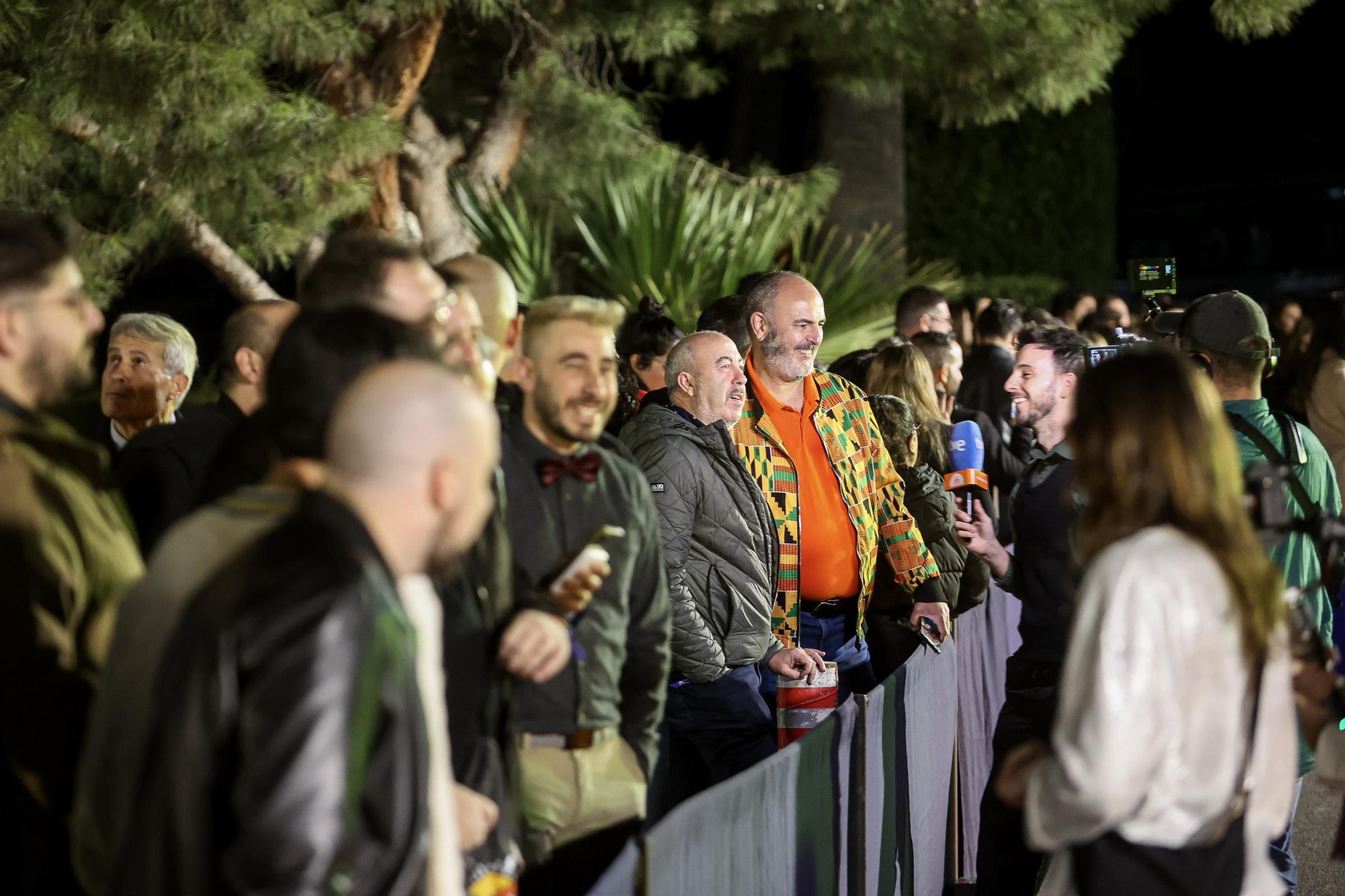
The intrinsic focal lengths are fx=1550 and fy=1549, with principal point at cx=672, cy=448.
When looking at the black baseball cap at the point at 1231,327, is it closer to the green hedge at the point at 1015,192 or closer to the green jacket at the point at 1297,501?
the green jacket at the point at 1297,501

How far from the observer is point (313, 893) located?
1.87 metres

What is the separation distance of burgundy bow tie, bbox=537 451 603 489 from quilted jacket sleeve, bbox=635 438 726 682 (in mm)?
1193

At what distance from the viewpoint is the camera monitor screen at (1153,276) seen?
5.49 metres

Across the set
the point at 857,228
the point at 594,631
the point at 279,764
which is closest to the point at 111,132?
the point at 594,631

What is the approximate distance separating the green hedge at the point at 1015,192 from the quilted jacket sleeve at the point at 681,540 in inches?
455

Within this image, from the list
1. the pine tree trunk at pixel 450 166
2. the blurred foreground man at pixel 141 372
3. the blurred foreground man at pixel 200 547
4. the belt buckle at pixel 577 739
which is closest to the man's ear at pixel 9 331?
the blurred foreground man at pixel 200 547

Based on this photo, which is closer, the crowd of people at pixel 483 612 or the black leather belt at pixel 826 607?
the crowd of people at pixel 483 612

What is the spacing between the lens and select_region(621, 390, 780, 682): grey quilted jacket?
15.8 feet

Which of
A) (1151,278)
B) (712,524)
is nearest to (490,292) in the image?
(712,524)

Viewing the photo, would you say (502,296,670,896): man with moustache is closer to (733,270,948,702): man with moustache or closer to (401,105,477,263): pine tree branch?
(733,270,948,702): man with moustache

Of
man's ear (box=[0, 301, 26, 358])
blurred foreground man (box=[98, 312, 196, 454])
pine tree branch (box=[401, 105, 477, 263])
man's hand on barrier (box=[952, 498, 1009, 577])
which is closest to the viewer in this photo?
man's ear (box=[0, 301, 26, 358])

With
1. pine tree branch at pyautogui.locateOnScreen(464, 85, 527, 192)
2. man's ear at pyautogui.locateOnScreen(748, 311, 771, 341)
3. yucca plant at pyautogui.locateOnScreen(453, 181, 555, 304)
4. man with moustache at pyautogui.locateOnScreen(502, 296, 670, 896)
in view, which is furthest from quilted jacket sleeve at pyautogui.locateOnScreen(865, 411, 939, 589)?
pine tree branch at pyautogui.locateOnScreen(464, 85, 527, 192)

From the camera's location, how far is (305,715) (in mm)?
1854

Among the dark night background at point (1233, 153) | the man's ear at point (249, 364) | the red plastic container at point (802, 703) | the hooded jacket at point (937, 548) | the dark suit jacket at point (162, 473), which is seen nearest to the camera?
the dark suit jacket at point (162, 473)
